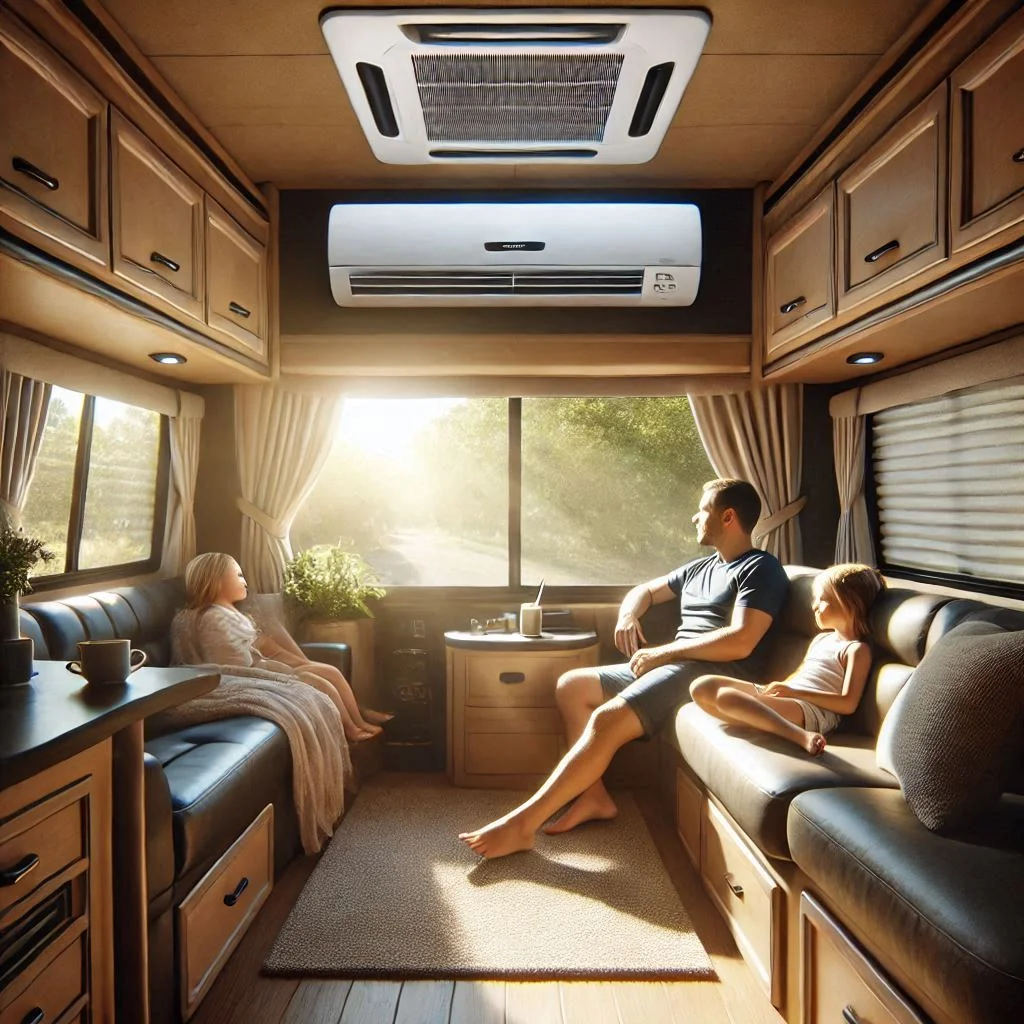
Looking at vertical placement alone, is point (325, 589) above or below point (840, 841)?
above

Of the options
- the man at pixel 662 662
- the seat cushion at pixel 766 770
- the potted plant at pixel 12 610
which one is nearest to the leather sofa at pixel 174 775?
the potted plant at pixel 12 610

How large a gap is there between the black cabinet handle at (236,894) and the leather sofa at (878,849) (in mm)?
1371

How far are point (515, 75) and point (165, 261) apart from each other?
4.07ft

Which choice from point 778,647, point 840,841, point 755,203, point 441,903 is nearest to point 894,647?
point 778,647

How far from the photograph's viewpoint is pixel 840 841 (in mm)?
1688

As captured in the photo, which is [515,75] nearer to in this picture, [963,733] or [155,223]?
[155,223]

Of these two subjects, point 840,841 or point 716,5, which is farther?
point 716,5

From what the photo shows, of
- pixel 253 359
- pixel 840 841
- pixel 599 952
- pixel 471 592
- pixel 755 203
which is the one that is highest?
pixel 755 203

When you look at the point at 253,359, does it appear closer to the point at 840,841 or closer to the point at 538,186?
the point at 538,186

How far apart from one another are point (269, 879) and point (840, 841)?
5.67ft

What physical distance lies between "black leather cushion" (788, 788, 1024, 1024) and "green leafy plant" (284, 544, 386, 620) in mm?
2314

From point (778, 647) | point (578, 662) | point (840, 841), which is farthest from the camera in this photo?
point (578, 662)

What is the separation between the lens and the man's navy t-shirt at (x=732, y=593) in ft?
9.82

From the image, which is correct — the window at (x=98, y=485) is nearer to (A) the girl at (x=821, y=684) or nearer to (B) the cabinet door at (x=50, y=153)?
(B) the cabinet door at (x=50, y=153)
